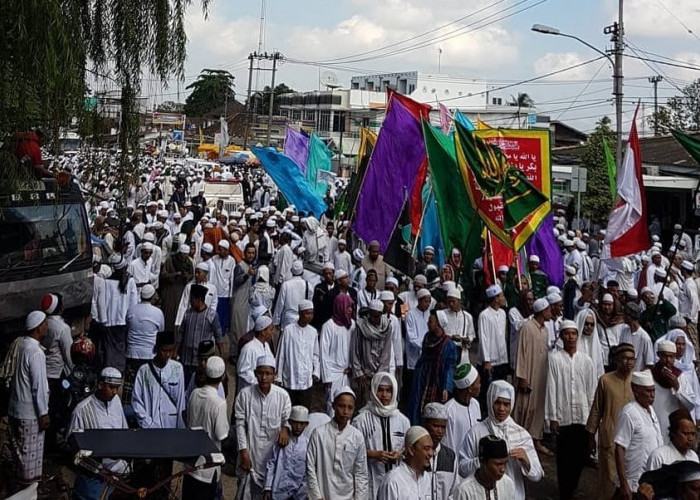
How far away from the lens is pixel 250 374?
755 cm

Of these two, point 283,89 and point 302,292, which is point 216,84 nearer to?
point 283,89

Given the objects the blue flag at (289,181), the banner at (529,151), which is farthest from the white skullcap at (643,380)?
the blue flag at (289,181)

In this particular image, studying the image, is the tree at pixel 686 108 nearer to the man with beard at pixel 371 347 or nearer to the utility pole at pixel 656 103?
the utility pole at pixel 656 103

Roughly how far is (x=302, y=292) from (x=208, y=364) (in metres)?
4.09

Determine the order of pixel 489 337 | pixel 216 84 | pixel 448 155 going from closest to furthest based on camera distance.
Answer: pixel 489 337, pixel 448 155, pixel 216 84

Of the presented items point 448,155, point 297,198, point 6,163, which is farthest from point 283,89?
point 6,163

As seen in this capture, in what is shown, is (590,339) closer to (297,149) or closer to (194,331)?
(194,331)

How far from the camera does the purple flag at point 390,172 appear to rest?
43.0 feet

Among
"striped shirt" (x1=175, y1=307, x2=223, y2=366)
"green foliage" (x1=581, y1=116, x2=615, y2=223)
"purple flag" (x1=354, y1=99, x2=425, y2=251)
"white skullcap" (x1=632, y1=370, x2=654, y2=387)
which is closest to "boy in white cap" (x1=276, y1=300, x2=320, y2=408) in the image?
"striped shirt" (x1=175, y1=307, x2=223, y2=366)

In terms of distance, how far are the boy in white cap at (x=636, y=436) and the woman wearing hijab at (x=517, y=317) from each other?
2.78m

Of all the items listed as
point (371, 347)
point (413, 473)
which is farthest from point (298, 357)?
point (413, 473)

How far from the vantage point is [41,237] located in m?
9.45

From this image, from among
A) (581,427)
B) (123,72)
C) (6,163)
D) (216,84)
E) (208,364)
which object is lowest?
(581,427)

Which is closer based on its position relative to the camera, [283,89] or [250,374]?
[250,374]
